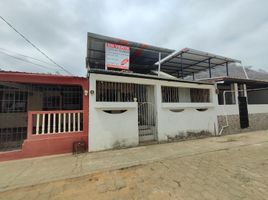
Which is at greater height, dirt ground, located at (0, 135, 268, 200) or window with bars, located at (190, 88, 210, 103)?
window with bars, located at (190, 88, 210, 103)

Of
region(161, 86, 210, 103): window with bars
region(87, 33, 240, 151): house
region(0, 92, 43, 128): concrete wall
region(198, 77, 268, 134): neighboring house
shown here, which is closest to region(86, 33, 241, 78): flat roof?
region(87, 33, 240, 151): house

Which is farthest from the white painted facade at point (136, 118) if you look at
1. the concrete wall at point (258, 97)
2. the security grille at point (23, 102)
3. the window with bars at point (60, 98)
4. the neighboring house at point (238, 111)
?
the concrete wall at point (258, 97)

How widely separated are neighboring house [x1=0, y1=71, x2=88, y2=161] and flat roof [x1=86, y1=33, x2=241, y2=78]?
96.8 inches

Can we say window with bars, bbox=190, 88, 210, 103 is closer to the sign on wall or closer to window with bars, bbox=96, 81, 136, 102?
window with bars, bbox=96, 81, 136, 102

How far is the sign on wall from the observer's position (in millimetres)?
7777

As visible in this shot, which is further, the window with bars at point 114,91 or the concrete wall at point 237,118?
the concrete wall at point 237,118

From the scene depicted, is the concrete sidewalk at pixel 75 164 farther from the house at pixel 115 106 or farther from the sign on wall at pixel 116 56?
the sign on wall at pixel 116 56

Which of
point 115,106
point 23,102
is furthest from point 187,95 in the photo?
point 23,102

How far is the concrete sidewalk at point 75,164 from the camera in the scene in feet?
12.3

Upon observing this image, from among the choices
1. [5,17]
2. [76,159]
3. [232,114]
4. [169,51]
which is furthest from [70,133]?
[232,114]

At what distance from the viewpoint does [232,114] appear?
927cm

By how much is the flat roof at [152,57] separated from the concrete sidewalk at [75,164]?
539 centimetres

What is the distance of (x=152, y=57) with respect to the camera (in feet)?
32.6

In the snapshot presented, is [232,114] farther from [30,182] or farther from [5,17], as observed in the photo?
[5,17]
